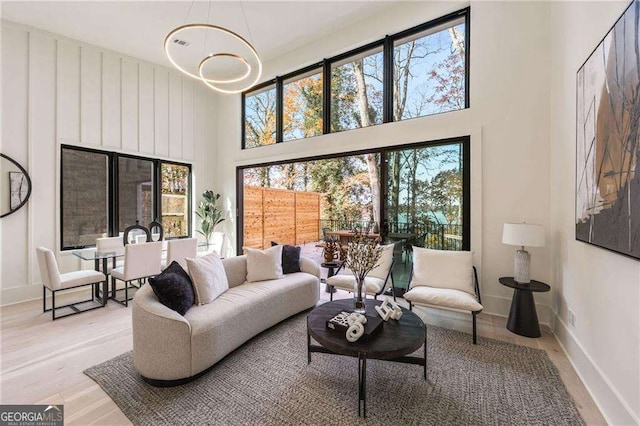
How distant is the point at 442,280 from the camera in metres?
3.21

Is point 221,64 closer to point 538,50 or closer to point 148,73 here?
point 148,73

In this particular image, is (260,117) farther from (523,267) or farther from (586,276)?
(586,276)

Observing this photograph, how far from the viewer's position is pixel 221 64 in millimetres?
5465

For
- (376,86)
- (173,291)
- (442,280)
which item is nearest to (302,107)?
(376,86)

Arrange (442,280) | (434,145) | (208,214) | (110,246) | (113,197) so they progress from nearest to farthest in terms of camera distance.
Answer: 1. (442,280)
2. (434,145)
3. (110,246)
4. (113,197)
5. (208,214)

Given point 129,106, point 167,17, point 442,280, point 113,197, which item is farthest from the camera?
point 129,106

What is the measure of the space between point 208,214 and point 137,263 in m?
2.29

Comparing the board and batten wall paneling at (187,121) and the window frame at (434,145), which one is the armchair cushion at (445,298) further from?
the board and batten wall paneling at (187,121)

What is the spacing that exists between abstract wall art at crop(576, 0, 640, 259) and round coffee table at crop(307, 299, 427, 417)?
134cm

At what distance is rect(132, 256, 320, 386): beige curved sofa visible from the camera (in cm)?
205

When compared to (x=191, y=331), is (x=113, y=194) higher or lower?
A: higher

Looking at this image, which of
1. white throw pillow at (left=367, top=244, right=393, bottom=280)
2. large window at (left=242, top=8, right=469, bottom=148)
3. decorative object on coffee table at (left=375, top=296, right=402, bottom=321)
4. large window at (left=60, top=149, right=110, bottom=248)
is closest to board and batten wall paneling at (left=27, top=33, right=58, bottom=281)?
large window at (left=60, top=149, right=110, bottom=248)

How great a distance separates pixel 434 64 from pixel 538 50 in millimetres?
1173

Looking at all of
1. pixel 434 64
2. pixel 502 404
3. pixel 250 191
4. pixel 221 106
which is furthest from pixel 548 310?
pixel 221 106
